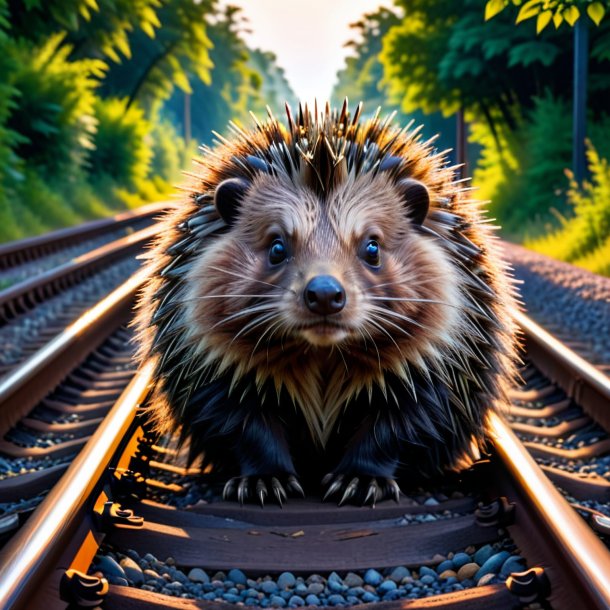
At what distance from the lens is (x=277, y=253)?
2984mm

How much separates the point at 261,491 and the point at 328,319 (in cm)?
69

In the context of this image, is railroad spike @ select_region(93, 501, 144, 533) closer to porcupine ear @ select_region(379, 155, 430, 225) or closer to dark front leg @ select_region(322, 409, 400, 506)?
dark front leg @ select_region(322, 409, 400, 506)

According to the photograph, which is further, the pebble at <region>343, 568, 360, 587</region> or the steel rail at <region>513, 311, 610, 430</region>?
the steel rail at <region>513, 311, 610, 430</region>

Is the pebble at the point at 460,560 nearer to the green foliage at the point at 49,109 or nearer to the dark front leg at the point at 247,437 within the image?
the dark front leg at the point at 247,437

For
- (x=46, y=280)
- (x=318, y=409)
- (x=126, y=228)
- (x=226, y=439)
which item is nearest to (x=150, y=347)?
(x=226, y=439)

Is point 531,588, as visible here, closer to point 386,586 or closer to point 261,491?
point 386,586

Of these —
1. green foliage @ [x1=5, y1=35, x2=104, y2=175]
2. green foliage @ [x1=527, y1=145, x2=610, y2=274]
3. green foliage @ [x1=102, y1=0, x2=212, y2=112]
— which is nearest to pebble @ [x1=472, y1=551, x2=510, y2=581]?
green foliage @ [x1=527, y1=145, x2=610, y2=274]

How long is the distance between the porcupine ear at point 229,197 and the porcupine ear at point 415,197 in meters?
0.57

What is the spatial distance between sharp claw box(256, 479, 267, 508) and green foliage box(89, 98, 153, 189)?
20963 mm

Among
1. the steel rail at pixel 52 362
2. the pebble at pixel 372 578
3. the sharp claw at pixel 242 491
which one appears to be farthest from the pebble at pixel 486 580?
the steel rail at pixel 52 362

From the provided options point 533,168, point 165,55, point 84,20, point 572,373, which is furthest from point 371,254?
point 165,55

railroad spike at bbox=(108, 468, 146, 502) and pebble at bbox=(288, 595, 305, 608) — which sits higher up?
pebble at bbox=(288, 595, 305, 608)

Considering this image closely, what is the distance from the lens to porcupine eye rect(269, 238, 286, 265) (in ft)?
9.79

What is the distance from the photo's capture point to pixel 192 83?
178 feet
